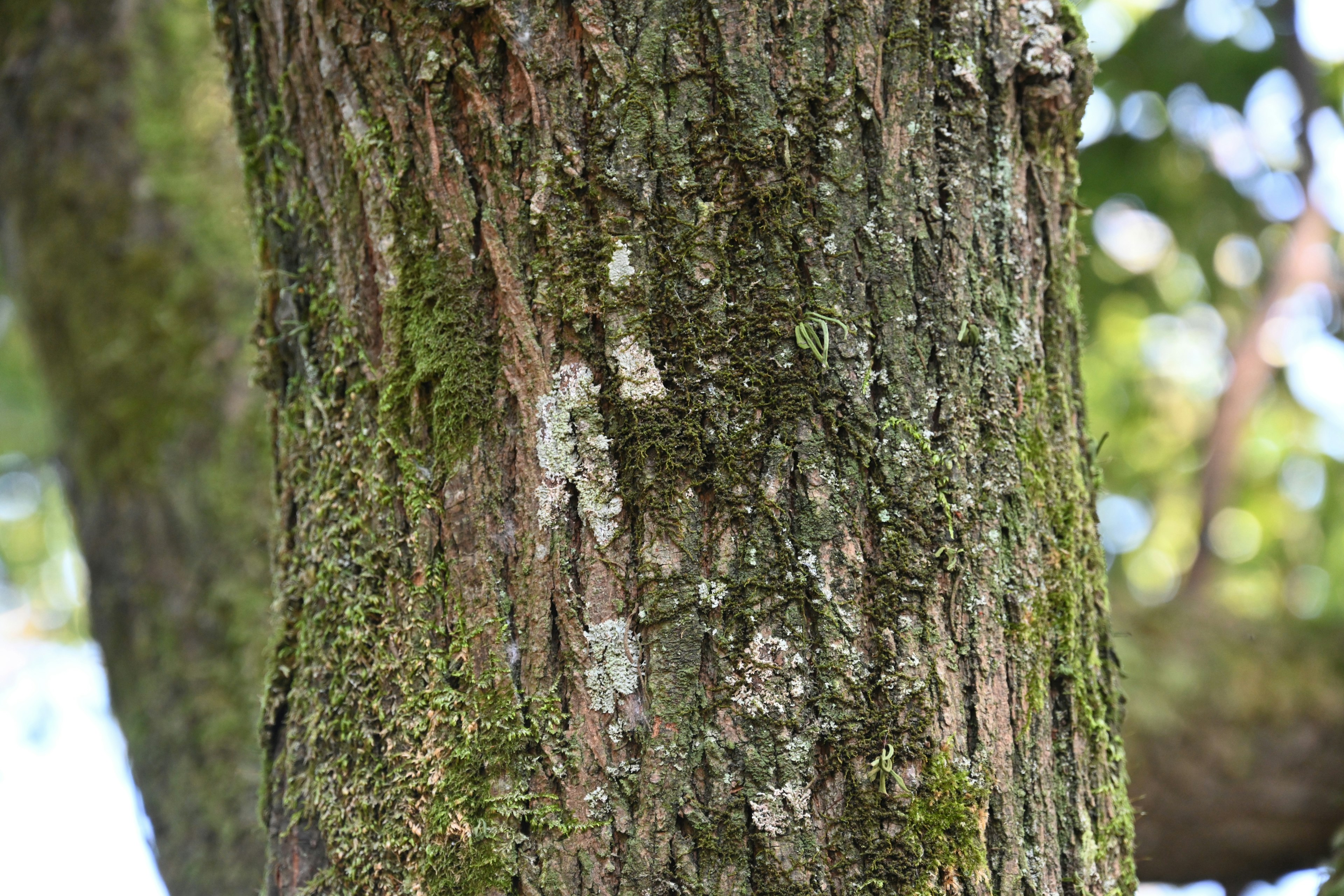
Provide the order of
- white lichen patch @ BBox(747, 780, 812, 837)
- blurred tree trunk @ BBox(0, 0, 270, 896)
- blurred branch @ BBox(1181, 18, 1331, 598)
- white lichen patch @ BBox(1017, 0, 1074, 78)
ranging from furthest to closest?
blurred branch @ BBox(1181, 18, 1331, 598)
blurred tree trunk @ BBox(0, 0, 270, 896)
white lichen patch @ BBox(1017, 0, 1074, 78)
white lichen patch @ BBox(747, 780, 812, 837)

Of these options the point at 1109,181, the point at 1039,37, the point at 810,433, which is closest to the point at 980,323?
the point at 810,433

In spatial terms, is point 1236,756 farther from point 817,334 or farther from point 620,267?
point 620,267

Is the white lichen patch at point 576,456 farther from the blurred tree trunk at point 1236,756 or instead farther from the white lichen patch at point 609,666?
the blurred tree trunk at point 1236,756

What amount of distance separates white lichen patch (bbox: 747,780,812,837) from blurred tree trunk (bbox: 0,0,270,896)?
5.36 ft

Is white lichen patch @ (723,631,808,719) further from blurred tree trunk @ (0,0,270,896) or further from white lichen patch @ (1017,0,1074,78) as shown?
blurred tree trunk @ (0,0,270,896)

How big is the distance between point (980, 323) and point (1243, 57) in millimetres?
3158

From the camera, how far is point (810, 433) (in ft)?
3.62

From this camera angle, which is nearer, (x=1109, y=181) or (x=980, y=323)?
(x=980, y=323)

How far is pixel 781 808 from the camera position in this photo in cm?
105

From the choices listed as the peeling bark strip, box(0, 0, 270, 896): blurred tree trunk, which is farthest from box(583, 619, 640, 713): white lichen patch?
box(0, 0, 270, 896): blurred tree trunk

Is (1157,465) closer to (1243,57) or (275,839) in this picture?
(1243,57)

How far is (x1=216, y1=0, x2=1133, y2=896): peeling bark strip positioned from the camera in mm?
1076

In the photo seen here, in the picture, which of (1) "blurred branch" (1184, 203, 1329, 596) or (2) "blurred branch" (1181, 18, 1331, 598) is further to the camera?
(1) "blurred branch" (1184, 203, 1329, 596)

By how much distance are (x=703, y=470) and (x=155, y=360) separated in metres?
2.15
